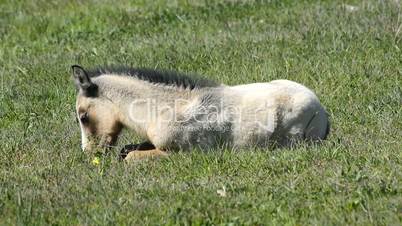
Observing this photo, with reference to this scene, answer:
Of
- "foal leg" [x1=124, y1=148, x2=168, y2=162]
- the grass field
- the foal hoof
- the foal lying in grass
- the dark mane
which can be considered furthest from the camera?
the dark mane

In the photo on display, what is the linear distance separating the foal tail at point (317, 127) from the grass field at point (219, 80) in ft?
0.54

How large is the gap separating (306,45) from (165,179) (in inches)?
249

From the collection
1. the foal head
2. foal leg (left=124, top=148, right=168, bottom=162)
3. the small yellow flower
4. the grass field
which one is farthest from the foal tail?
the small yellow flower

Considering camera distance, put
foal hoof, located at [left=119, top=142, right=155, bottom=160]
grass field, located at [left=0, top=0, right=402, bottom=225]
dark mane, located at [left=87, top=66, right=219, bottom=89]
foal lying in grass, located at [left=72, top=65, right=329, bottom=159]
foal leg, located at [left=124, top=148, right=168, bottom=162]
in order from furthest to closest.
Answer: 1. dark mane, located at [left=87, top=66, right=219, bottom=89]
2. foal hoof, located at [left=119, top=142, right=155, bottom=160]
3. foal lying in grass, located at [left=72, top=65, right=329, bottom=159]
4. foal leg, located at [left=124, top=148, right=168, bottom=162]
5. grass field, located at [left=0, top=0, right=402, bottom=225]

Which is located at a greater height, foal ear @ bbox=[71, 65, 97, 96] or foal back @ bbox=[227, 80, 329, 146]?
foal ear @ bbox=[71, 65, 97, 96]

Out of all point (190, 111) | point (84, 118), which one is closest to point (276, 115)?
point (190, 111)

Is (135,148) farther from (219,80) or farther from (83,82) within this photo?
(219,80)

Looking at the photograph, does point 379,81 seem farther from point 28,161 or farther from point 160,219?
point 160,219

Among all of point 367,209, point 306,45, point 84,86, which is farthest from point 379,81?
point 367,209

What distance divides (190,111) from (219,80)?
3308 mm

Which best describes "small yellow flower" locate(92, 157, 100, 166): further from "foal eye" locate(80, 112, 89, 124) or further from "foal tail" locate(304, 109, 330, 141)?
"foal tail" locate(304, 109, 330, 141)

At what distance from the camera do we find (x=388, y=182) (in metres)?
8.20

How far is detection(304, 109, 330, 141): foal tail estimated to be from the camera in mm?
10383

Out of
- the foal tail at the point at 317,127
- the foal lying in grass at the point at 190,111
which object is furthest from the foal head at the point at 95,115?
the foal tail at the point at 317,127
